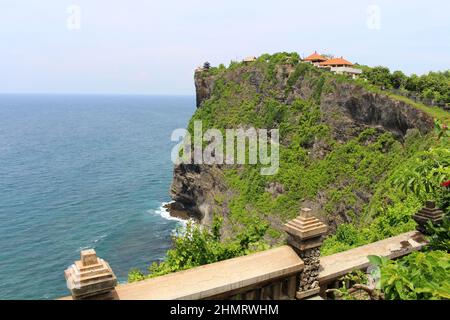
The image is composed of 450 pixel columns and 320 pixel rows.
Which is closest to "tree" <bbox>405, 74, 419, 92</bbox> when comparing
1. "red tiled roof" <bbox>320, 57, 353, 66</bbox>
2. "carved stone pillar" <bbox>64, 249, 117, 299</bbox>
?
"red tiled roof" <bbox>320, 57, 353, 66</bbox>

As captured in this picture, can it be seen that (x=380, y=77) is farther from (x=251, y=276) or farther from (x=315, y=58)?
(x=251, y=276)

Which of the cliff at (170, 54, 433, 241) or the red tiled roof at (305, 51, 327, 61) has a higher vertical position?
the red tiled roof at (305, 51, 327, 61)

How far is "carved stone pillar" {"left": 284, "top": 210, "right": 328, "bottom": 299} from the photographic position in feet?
21.9

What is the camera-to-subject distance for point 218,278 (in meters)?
5.95

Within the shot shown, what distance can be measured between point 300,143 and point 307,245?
4283cm

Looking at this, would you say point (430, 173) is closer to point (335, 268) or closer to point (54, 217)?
point (335, 268)

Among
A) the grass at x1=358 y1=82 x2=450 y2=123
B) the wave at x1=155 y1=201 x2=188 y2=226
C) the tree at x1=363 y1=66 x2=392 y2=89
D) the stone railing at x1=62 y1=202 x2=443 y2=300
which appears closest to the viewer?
the stone railing at x1=62 y1=202 x2=443 y2=300

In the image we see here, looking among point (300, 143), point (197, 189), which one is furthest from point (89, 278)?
point (197, 189)

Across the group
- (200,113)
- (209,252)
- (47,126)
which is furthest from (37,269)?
(47,126)

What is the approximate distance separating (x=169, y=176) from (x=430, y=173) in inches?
3168

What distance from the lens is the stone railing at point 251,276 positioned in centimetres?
510

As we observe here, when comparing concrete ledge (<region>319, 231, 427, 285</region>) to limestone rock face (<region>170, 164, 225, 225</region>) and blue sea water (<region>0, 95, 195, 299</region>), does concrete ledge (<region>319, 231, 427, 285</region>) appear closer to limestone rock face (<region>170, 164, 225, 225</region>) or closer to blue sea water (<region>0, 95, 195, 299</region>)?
blue sea water (<region>0, 95, 195, 299</region>)

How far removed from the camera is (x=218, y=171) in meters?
56.7

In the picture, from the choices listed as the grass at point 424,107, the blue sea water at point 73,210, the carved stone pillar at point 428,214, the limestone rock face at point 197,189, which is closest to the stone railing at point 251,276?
the carved stone pillar at point 428,214
